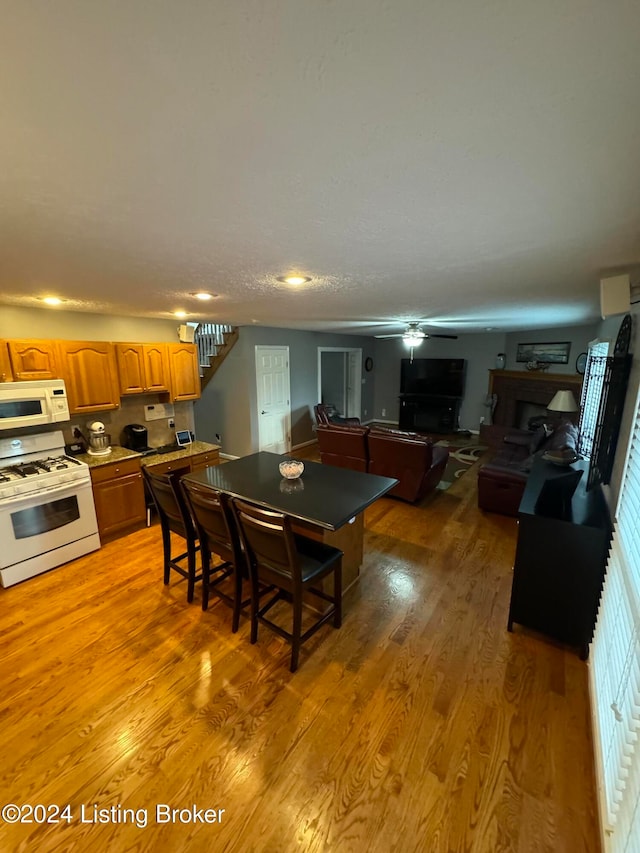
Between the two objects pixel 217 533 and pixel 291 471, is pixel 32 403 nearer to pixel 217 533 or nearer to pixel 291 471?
pixel 217 533

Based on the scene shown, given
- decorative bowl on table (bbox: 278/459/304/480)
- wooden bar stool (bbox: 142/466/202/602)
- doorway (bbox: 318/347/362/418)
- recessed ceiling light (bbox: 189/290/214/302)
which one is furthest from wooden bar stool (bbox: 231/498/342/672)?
doorway (bbox: 318/347/362/418)

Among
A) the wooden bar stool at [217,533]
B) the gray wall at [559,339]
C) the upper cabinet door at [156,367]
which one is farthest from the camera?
the gray wall at [559,339]

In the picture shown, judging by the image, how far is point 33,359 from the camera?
3.16 metres

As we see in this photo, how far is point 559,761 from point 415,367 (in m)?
7.03

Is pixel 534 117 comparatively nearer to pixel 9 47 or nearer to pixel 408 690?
pixel 9 47

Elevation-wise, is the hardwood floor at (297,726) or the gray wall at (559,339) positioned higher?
the gray wall at (559,339)

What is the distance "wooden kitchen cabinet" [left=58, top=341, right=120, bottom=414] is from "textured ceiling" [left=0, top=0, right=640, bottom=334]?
2104 millimetres

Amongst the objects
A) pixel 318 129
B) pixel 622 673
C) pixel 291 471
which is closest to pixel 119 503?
pixel 291 471

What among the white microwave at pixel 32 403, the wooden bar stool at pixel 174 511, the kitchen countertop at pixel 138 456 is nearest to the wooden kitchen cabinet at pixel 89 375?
the white microwave at pixel 32 403

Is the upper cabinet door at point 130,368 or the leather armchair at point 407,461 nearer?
the upper cabinet door at point 130,368

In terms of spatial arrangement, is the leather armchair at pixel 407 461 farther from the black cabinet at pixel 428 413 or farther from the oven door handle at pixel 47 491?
the black cabinet at pixel 428 413

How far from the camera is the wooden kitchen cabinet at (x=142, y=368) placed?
3.82 m

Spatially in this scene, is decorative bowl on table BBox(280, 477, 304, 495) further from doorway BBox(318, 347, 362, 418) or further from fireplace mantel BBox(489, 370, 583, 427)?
fireplace mantel BBox(489, 370, 583, 427)

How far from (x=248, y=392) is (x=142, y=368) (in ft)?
5.79
